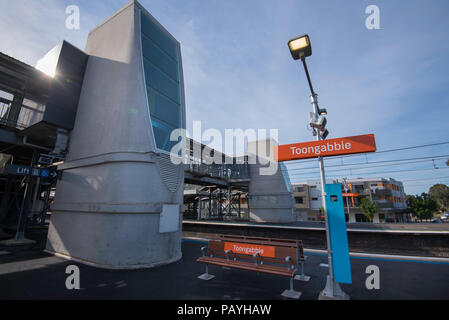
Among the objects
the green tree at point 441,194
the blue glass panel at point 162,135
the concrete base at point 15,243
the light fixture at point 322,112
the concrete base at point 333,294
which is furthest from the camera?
the green tree at point 441,194

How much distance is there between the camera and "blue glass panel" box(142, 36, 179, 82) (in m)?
9.53

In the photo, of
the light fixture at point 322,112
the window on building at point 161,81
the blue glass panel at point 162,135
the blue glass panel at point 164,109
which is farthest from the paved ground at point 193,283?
the blue glass panel at point 164,109

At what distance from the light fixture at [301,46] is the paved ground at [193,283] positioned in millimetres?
5725

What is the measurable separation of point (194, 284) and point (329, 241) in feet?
12.8

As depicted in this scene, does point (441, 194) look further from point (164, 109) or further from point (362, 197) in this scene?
point (164, 109)

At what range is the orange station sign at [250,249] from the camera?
245 inches

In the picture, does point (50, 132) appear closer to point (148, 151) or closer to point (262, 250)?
point (148, 151)

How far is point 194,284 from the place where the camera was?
582 cm

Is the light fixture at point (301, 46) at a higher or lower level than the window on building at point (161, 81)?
lower

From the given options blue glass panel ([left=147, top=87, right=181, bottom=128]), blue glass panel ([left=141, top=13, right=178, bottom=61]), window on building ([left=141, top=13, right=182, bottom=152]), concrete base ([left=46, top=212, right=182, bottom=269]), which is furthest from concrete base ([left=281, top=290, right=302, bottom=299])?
blue glass panel ([left=141, top=13, right=178, bottom=61])

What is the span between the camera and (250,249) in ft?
21.4

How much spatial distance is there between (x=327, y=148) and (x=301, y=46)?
8.13 ft

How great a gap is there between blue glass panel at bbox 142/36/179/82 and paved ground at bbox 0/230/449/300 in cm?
905

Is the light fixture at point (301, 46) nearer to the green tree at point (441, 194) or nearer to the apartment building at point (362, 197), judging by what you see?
the apartment building at point (362, 197)
